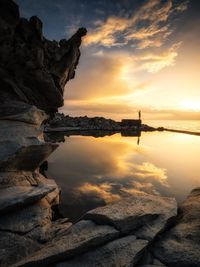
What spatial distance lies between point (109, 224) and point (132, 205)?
4.95ft

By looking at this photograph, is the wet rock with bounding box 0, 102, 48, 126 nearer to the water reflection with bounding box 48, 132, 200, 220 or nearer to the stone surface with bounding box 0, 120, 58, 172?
the stone surface with bounding box 0, 120, 58, 172

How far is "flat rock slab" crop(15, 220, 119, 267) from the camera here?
16.6 feet

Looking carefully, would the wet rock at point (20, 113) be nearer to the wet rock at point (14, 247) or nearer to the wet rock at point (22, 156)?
the wet rock at point (22, 156)

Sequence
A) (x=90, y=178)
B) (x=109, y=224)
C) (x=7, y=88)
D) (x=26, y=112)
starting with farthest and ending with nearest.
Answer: (x=90, y=178)
(x=7, y=88)
(x=26, y=112)
(x=109, y=224)

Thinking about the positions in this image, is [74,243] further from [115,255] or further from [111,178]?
[111,178]

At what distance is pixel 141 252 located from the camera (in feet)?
18.7

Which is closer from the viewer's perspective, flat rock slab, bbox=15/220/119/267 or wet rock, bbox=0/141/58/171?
flat rock slab, bbox=15/220/119/267

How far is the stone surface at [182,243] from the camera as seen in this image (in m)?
5.53

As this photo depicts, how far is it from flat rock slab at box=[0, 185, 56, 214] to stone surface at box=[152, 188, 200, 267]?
15.0 ft

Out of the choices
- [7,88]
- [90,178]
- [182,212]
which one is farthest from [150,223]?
[7,88]

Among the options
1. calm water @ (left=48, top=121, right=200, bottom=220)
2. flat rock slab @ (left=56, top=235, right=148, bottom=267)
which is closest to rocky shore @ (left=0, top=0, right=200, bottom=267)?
flat rock slab @ (left=56, top=235, right=148, bottom=267)

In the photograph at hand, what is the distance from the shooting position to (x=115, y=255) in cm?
541

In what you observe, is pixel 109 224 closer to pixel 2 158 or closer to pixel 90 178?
pixel 2 158

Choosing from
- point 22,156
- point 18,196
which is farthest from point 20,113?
point 18,196
